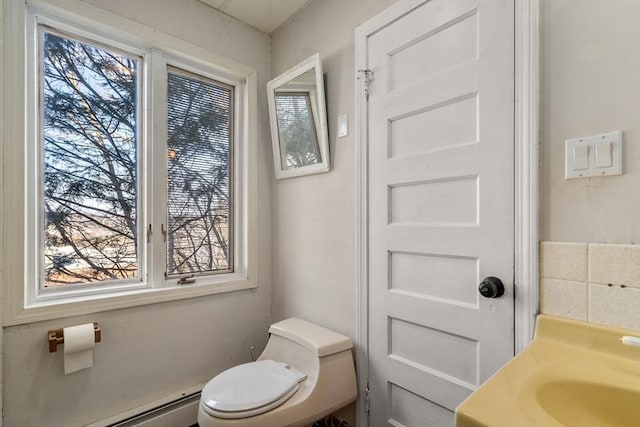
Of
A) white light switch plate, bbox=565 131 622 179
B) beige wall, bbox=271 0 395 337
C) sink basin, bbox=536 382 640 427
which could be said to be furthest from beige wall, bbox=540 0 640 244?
beige wall, bbox=271 0 395 337

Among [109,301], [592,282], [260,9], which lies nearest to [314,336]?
Result: [109,301]

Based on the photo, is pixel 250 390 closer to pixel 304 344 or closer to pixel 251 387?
pixel 251 387

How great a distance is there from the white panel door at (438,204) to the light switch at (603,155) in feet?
0.66

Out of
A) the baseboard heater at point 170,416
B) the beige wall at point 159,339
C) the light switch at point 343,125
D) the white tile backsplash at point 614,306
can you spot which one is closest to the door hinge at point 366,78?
the light switch at point 343,125

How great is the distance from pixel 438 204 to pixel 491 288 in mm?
348

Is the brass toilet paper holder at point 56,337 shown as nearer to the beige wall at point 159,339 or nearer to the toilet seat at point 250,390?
the beige wall at point 159,339

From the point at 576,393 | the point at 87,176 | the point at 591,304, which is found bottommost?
the point at 576,393

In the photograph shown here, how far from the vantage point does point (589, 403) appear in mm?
642

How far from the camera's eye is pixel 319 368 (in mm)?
1356

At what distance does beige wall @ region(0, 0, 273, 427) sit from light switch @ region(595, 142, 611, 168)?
1647 millimetres

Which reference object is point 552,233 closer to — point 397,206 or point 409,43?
point 397,206

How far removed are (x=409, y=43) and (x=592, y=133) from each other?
74cm

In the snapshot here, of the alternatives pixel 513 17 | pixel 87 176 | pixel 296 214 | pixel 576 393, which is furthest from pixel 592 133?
pixel 87 176

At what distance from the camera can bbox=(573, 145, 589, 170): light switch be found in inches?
32.2
